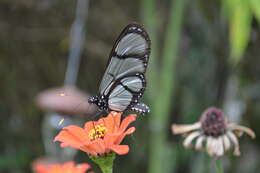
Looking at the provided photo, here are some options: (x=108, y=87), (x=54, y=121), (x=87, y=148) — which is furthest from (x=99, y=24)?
(x=87, y=148)

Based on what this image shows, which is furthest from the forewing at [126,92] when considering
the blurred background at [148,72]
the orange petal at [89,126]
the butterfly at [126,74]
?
the blurred background at [148,72]

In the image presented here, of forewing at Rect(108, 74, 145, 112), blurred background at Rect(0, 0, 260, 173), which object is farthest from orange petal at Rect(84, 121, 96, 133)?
blurred background at Rect(0, 0, 260, 173)

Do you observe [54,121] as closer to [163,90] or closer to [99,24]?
[163,90]

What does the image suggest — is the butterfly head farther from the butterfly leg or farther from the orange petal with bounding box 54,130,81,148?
the orange petal with bounding box 54,130,81,148

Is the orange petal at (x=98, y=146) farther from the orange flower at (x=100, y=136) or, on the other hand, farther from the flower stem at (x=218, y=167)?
the flower stem at (x=218, y=167)

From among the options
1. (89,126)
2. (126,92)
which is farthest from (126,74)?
(89,126)

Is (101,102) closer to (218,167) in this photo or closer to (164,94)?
(218,167)
